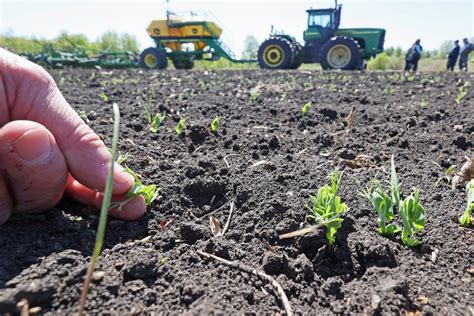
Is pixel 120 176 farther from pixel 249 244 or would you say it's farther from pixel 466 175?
pixel 466 175

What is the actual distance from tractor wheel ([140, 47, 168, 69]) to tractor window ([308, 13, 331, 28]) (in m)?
7.03

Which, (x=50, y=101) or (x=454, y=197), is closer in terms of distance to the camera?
(x=50, y=101)

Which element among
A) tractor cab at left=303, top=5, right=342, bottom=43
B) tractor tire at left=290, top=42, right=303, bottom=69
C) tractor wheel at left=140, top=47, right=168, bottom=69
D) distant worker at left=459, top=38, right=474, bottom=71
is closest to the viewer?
tractor cab at left=303, top=5, right=342, bottom=43

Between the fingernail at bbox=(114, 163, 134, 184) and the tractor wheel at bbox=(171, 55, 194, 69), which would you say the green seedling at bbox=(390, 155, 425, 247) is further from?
the tractor wheel at bbox=(171, 55, 194, 69)

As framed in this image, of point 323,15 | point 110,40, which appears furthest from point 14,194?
point 110,40

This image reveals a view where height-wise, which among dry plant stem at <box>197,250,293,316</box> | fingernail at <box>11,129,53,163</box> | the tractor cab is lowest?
dry plant stem at <box>197,250,293,316</box>

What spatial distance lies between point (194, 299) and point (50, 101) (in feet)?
3.26

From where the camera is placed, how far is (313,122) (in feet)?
12.3

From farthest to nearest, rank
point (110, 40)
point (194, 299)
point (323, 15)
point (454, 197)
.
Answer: point (110, 40), point (323, 15), point (454, 197), point (194, 299)

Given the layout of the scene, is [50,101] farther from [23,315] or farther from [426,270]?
[426,270]

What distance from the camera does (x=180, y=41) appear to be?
16703 mm

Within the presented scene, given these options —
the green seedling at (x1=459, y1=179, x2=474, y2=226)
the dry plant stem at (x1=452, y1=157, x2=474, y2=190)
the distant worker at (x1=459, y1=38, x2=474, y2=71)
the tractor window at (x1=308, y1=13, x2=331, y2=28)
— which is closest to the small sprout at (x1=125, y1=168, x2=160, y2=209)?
the green seedling at (x1=459, y1=179, x2=474, y2=226)

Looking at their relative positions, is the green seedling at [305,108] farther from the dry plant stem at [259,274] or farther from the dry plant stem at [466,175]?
the dry plant stem at [259,274]

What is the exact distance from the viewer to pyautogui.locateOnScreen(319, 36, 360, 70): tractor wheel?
13883 mm
